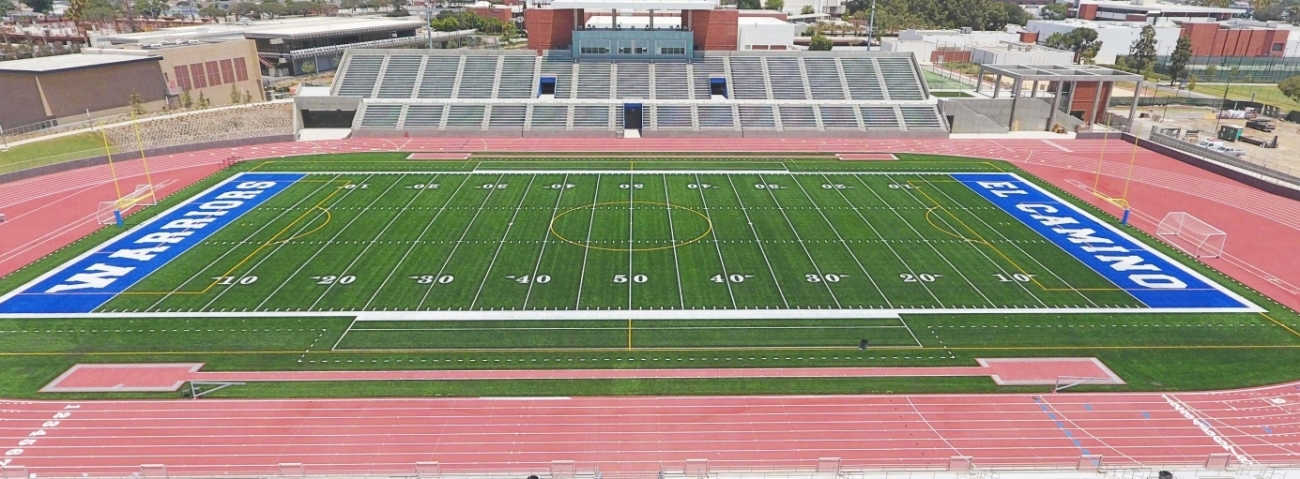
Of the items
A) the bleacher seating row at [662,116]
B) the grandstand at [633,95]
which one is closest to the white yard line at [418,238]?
the bleacher seating row at [662,116]

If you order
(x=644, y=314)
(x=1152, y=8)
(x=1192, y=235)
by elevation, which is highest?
(x=1152, y=8)

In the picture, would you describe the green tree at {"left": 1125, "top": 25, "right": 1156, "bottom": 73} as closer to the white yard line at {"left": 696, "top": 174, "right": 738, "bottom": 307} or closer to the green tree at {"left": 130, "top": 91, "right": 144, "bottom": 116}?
the white yard line at {"left": 696, "top": 174, "right": 738, "bottom": 307}

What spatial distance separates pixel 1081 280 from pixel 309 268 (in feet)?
93.7

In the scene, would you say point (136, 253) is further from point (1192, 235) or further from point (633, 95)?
point (1192, 235)

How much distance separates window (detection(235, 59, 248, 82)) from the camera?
65312 mm

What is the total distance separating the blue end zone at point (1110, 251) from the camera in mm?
24516

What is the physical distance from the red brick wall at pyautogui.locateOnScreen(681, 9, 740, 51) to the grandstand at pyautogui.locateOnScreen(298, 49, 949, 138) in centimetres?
232

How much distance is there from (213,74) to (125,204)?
1402 inches

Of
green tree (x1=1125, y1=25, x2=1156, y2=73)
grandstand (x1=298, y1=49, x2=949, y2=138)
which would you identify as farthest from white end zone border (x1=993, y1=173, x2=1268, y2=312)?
green tree (x1=1125, y1=25, x2=1156, y2=73)

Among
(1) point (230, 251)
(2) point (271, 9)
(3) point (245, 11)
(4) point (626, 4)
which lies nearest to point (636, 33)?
(4) point (626, 4)

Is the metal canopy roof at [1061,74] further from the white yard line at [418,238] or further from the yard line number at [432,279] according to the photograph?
the yard line number at [432,279]

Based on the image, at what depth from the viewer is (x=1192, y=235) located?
30016 millimetres

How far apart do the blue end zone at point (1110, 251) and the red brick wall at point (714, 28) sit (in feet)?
96.4

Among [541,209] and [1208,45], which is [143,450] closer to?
[541,209]
